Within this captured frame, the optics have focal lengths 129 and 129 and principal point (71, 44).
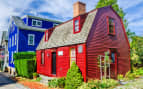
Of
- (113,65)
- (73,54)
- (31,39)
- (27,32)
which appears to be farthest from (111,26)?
(27,32)

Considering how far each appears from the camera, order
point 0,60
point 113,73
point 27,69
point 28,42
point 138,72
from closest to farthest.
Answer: point 113,73 → point 138,72 → point 27,69 → point 28,42 → point 0,60

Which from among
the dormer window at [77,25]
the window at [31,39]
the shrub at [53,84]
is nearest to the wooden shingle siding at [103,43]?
the dormer window at [77,25]

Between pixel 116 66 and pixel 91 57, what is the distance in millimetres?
3736

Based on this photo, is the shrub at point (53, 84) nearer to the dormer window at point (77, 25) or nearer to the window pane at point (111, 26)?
the dormer window at point (77, 25)

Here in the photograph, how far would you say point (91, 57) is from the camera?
1101cm

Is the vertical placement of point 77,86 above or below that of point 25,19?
below

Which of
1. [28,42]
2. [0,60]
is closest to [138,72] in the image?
[28,42]

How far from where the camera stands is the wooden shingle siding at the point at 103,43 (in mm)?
11008

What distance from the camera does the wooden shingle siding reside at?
11008 mm

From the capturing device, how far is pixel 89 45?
1099 centimetres

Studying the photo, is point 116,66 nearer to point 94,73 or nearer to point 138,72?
point 94,73

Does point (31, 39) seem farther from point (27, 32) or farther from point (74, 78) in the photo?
point (74, 78)

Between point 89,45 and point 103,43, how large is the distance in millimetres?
1919

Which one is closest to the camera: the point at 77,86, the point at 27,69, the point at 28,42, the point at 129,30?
the point at 77,86
